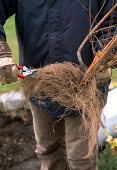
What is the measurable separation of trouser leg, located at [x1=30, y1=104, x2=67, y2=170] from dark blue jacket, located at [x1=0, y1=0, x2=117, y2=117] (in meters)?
0.45

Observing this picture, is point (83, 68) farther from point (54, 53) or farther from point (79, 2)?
point (79, 2)

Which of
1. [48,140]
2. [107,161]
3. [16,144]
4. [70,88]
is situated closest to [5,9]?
[70,88]

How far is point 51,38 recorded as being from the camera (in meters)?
1.61

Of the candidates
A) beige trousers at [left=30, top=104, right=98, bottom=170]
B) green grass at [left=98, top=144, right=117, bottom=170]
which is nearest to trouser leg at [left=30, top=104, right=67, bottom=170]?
beige trousers at [left=30, top=104, right=98, bottom=170]

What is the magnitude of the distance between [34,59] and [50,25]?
0.25m

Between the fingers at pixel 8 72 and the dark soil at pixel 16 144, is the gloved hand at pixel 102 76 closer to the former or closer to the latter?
the fingers at pixel 8 72

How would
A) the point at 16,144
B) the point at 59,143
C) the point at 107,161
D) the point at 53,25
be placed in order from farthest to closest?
the point at 16,144 < the point at 107,161 < the point at 59,143 < the point at 53,25

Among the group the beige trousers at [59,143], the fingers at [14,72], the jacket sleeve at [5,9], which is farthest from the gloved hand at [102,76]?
the jacket sleeve at [5,9]

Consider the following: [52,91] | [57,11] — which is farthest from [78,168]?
[57,11]

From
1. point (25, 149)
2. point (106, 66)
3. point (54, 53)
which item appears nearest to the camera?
point (106, 66)

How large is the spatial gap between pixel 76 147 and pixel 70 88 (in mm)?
513

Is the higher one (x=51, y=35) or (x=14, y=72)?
(x=51, y=35)

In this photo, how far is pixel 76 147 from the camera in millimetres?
1790

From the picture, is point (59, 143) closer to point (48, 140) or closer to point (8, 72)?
point (48, 140)
